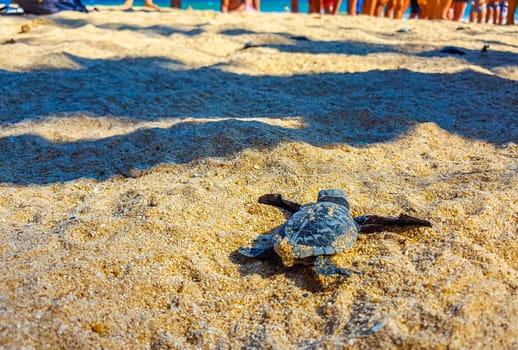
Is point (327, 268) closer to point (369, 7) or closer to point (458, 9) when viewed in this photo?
point (369, 7)

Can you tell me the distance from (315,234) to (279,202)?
58 cm

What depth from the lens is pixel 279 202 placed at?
9.13ft

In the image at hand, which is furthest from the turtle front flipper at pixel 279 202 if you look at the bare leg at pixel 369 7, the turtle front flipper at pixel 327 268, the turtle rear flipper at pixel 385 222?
the bare leg at pixel 369 7

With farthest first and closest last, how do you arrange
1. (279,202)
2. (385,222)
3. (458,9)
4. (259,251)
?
1. (458,9)
2. (279,202)
3. (385,222)
4. (259,251)

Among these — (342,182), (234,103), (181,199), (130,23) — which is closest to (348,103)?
(234,103)

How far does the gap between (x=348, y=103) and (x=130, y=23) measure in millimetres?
5689

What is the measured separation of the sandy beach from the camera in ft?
6.25

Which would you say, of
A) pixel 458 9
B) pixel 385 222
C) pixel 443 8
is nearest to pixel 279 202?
pixel 385 222

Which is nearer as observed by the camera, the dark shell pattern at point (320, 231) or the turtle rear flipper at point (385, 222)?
the dark shell pattern at point (320, 231)

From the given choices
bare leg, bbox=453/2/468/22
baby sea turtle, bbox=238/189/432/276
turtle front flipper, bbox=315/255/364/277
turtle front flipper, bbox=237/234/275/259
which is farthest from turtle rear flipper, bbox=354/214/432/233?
bare leg, bbox=453/2/468/22

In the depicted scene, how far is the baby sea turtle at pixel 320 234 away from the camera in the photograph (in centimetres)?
219

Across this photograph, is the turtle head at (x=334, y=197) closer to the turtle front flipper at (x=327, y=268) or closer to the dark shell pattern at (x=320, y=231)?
the dark shell pattern at (x=320, y=231)

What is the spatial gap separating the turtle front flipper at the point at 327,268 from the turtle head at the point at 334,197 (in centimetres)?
46

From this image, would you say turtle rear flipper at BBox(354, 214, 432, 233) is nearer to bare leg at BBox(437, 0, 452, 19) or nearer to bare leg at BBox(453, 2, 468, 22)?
bare leg at BBox(437, 0, 452, 19)
